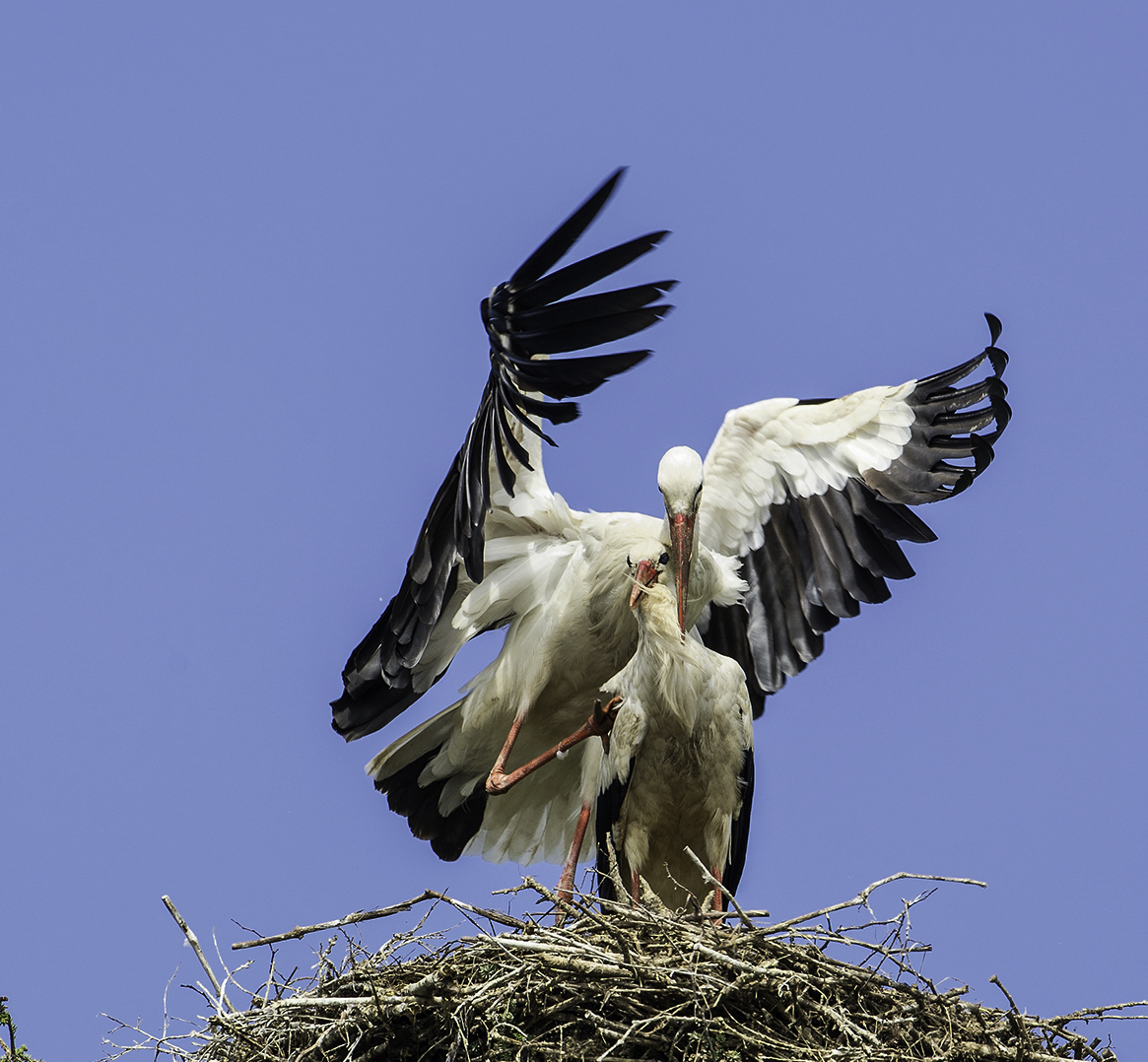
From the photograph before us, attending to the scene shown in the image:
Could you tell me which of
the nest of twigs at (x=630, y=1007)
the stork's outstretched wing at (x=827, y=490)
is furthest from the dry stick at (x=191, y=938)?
the stork's outstretched wing at (x=827, y=490)

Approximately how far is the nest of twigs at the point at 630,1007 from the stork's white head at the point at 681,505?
1.59 m

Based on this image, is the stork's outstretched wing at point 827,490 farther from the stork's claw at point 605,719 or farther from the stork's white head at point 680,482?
the stork's claw at point 605,719

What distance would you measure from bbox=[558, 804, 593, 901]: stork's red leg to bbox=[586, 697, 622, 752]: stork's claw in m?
0.59

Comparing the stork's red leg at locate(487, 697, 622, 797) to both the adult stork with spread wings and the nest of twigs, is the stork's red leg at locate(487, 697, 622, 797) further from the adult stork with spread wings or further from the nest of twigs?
the nest of twigs

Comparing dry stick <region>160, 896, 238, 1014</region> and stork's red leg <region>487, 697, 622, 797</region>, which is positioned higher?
stork's red leg <region>487, 697, 622, 797</region>

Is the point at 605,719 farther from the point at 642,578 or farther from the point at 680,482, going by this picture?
the point at 680,482

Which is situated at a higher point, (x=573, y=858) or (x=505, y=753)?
(x=505, y=753)

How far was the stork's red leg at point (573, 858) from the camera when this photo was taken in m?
7.39

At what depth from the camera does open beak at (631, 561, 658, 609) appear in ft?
22.3

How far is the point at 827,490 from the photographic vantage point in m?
8.04

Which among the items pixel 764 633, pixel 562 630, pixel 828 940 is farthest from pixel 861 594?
pixel 828 940

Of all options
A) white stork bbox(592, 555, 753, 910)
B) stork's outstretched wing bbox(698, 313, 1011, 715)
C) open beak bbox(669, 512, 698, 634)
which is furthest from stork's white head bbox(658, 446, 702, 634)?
stork's outstretched wing bbox(698, 313, 1011, 715)

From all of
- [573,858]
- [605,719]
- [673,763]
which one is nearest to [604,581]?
[605,719]

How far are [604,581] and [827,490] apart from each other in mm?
1325
